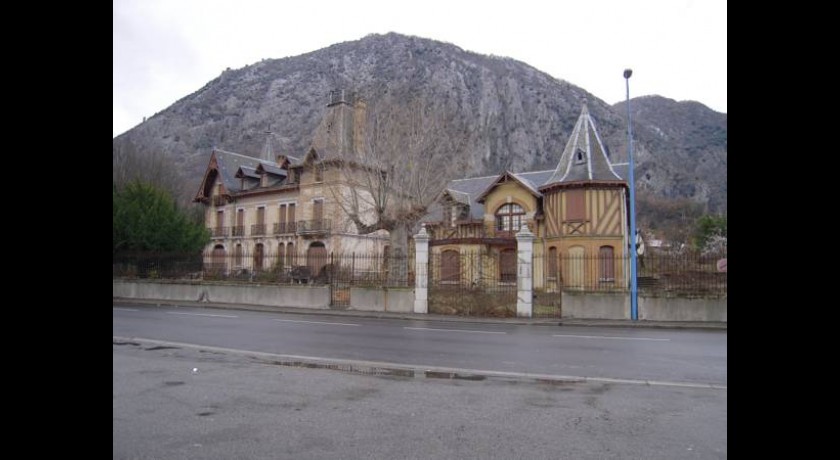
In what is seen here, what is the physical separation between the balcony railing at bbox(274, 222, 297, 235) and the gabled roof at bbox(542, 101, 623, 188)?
62.7 feet

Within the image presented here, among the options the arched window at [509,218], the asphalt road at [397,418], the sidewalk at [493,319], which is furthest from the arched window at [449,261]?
the asphalt road at [397,418]

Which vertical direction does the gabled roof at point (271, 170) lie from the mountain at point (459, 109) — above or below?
below

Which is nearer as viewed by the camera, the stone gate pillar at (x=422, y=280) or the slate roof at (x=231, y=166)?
the stone gate pillar at (x=422, y=280)

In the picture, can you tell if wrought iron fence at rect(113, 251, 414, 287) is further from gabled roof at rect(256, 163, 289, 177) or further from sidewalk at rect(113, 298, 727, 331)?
gabled roof at rect(256, 163, 289, 177)

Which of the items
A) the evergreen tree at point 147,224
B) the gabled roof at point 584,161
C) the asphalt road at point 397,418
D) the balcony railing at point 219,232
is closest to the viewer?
the asphalt road at point 397,418

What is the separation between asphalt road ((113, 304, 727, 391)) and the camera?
8562 millimetres

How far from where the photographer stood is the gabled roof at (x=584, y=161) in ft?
98.2

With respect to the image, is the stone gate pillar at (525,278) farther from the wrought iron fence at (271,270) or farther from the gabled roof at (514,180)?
the gabled roof at (514,180)

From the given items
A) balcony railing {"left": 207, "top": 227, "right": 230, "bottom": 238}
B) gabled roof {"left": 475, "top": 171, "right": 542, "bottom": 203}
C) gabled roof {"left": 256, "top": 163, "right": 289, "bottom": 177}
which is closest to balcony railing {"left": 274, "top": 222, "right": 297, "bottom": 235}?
gabled roof {"left": 256, "top": 163, "right": 289, "bottom": 177}

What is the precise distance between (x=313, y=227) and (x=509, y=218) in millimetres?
14386

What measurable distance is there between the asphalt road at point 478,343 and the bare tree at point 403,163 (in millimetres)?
8784
